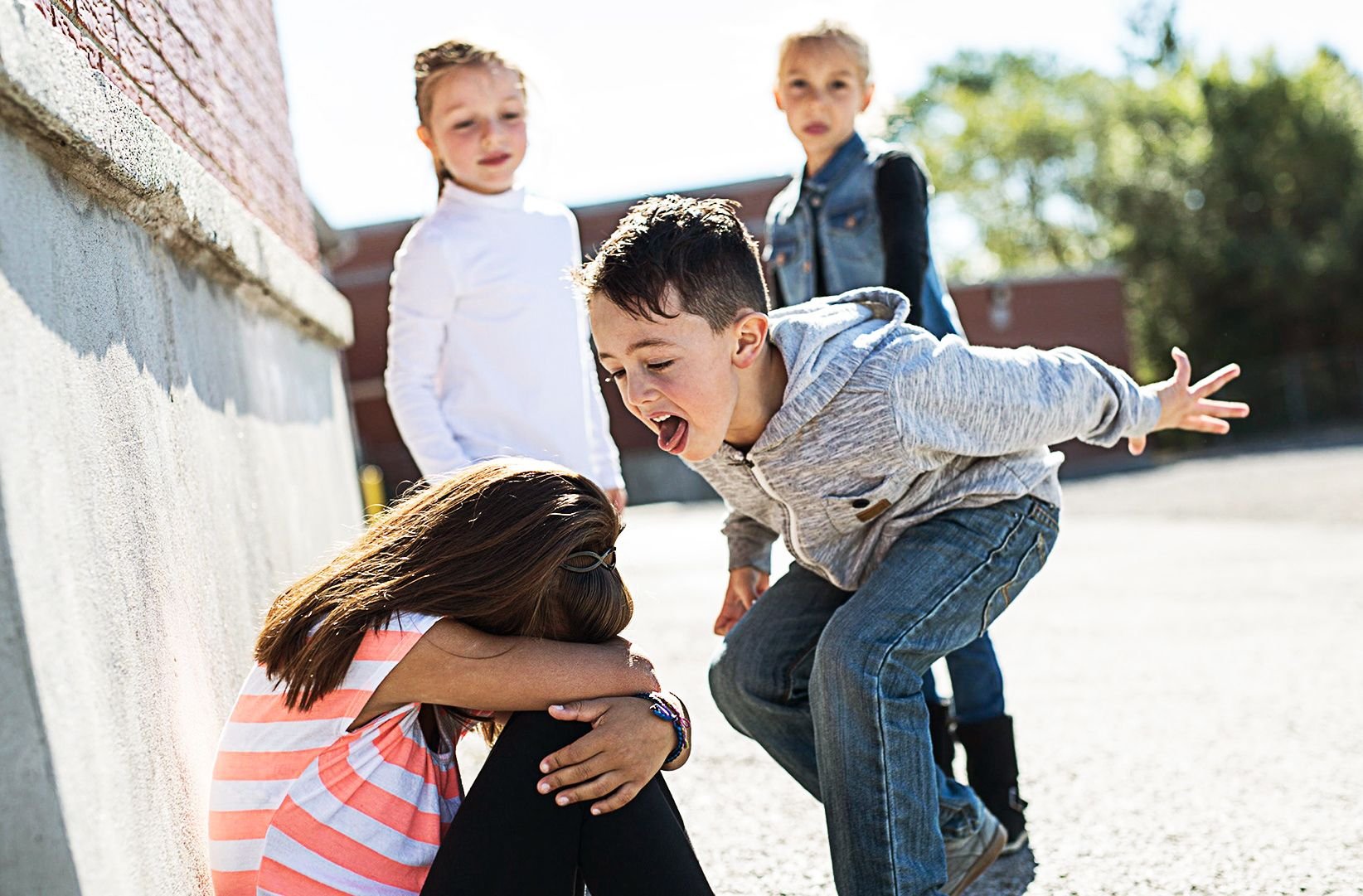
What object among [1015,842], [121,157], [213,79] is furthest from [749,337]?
[213,79]

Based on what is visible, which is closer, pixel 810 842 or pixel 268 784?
pixel 268 784

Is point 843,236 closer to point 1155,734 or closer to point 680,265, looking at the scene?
point 680,265

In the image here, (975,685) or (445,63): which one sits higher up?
(445,63)

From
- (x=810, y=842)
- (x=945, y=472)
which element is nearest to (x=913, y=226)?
(x=945, y=472)

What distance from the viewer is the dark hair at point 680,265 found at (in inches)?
102

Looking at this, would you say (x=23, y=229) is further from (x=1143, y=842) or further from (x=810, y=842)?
(x=1143, y=842)

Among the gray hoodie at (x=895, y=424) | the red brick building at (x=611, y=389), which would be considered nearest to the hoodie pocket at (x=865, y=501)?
the gray hoodie at (x=895, y=424)

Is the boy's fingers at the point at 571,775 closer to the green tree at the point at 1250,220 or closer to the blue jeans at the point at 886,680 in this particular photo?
the blue jeans at the point at 886,680

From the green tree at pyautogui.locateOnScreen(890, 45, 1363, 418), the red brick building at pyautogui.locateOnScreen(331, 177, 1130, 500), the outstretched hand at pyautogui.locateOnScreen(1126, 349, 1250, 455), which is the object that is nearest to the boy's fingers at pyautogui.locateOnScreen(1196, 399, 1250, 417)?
the outstretched hand at pyautogui.locateOnScreen(1126, 349, 1250, 455)

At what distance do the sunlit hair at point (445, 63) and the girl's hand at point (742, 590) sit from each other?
1448 millimetres

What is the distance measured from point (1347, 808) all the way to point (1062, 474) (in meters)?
20.5

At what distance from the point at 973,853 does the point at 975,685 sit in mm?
590

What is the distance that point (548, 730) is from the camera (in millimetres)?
2141

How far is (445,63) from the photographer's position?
362 cm
